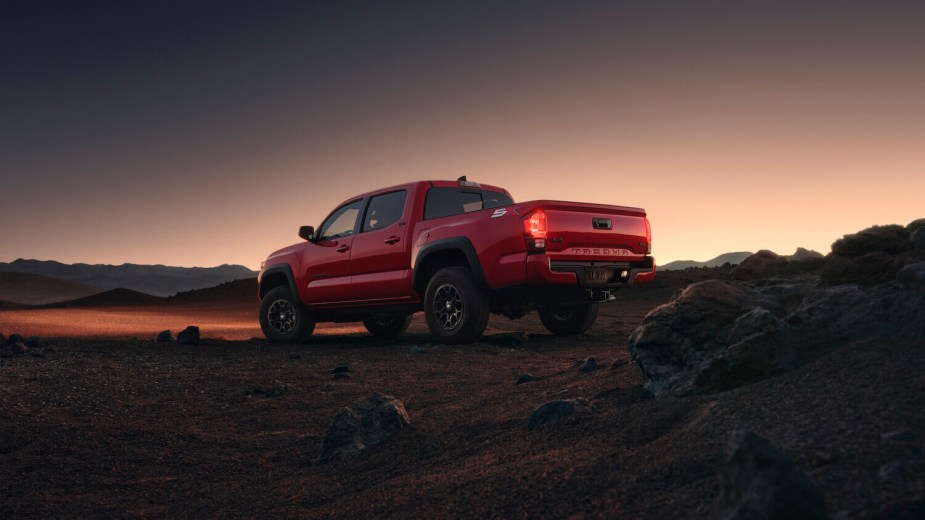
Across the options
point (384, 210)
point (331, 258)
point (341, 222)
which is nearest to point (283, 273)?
point (331, 258)

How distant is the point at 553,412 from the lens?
12.5ft

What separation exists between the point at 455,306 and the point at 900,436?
6277mm

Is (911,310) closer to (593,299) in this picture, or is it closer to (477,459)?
(477,459)

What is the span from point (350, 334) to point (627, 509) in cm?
1025

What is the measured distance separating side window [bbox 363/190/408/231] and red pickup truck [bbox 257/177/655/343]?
0.06 ft

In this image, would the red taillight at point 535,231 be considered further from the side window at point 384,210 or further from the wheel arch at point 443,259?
the side window at point 384,210

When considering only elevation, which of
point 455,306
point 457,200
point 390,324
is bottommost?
point 390,324

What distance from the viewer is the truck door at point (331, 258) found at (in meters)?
9.79

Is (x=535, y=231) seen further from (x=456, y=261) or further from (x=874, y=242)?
(x=874, y=242)

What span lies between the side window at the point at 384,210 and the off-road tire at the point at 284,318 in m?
1.99

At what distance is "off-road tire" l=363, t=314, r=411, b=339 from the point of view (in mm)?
11352

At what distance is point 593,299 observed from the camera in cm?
824

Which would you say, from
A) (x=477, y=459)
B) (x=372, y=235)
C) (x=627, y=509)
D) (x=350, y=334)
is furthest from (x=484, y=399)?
(x=350, y=334)

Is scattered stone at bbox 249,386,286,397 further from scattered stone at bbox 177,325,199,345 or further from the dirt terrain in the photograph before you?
scattered stone at bbox 177,325,199,345
